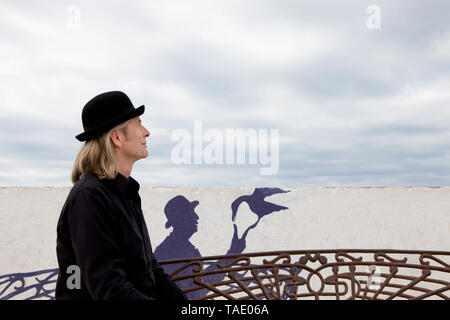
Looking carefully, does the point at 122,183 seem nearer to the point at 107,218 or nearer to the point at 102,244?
the point at 107,218

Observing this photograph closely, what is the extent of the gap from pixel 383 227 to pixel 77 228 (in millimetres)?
2853

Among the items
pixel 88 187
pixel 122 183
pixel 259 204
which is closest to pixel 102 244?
pixel 88 187

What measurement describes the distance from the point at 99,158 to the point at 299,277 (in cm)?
121

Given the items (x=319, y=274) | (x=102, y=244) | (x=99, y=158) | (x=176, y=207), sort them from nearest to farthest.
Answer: (x=102, y=244) → (x=99, y=158) → (x=319, y=274) → (x=176, y=207)

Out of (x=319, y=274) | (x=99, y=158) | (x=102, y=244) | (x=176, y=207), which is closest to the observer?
(x=102, y=244)

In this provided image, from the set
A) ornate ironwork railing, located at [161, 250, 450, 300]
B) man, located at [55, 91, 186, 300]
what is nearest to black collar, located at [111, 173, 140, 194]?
man, located at [55, 91, 186, 300]

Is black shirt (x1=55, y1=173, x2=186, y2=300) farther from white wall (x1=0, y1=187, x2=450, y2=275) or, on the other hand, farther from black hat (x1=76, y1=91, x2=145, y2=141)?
white wall (x1=0, y1=187, x2=450, y2=275)

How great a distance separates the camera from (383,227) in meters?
3.42

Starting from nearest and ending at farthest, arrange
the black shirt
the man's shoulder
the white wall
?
1. the black shirt
2. the man's shoulder
3. the white wall

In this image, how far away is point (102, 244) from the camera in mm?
1257

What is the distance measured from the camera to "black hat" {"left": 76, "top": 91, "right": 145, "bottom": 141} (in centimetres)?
152

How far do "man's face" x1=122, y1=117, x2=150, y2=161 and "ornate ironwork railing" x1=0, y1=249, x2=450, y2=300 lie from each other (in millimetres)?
618

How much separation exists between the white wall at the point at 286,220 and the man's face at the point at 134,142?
6.23 feet

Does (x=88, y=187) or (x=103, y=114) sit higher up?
(x=103, y=114)
